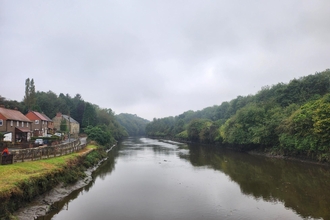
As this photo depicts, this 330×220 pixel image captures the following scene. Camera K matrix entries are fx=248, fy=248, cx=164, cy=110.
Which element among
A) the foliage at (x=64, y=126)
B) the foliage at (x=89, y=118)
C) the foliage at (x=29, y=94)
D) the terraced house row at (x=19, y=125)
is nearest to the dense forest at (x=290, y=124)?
the terraced house row at (x=19, y=125)

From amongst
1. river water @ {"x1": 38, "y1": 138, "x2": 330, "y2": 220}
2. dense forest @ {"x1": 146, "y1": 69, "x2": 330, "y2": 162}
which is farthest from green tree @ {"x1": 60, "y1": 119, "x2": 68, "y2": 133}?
river water @ {"x1": 38, "y1": 138, "x2": 330, "y2": 220}

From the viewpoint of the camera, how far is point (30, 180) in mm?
17375

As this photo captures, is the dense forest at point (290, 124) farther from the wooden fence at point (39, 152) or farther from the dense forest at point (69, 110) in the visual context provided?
the wooden fence at point (39, 152)

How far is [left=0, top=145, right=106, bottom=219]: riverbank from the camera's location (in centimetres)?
1461

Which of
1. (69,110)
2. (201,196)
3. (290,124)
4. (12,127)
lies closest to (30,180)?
(201,196)

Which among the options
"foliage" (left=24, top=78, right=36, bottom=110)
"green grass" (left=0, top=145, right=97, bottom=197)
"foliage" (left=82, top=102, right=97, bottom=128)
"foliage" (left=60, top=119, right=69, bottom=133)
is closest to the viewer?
"green grass" (left=0, top=145, right=97, bottom=197)

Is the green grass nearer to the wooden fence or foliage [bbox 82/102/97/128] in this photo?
the wooden fence

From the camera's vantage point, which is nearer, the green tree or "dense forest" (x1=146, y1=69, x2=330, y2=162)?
"dense forest" (x1=146, y1=69, x2=330, y2=162)

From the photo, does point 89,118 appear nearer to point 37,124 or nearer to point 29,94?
point 29,94

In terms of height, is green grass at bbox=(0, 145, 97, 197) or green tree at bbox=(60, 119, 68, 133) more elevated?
green tree at bbox=(60, 119, 68, 133)

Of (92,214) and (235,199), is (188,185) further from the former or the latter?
(92,214)

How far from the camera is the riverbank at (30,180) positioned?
1461 cm

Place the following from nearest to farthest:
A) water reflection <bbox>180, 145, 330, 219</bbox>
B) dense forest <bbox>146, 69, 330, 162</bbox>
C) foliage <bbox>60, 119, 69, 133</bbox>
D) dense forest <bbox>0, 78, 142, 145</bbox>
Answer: water reflection <bbox>180, 145, 330, 219</bbox> → dense forest <bbox>146, 69, 330, 162</bbox> → dense forest <bbox>0, 78, 142, 145</bbox> → foliage <bbox>60, 119, 69, 133</bbox>

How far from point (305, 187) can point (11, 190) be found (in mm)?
24772
